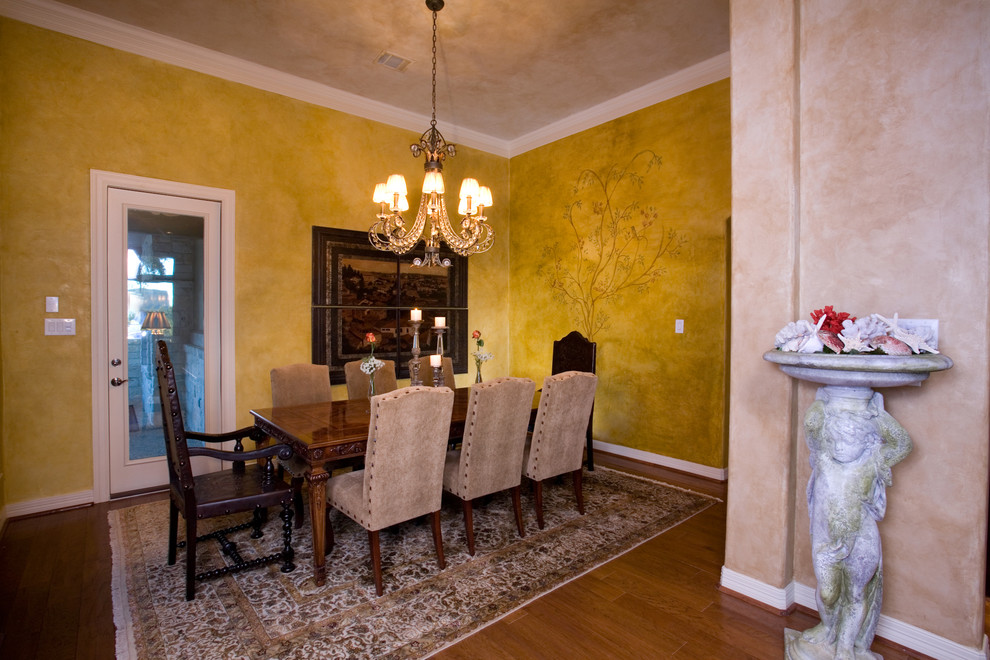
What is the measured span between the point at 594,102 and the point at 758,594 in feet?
13.6

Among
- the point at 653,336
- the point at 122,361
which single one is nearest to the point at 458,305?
the point at 653,336

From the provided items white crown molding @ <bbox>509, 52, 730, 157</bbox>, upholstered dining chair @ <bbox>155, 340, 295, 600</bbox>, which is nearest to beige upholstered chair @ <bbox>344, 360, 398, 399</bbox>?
upholstered dining chair @ <bbox>155, 340, 295, 600</bbox>

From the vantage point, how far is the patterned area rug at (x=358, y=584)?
1.90 m

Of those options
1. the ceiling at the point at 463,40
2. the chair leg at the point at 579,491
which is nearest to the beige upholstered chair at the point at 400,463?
the chair leg at the point at 579,491

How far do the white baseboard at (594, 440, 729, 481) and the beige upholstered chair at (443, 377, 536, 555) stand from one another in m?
1.86

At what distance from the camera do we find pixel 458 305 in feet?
17.1

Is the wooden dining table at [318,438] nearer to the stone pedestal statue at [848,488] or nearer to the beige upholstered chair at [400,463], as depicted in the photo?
the beige upholstered chair at [400,463]

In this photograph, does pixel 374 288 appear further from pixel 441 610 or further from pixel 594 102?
pixel 441 610

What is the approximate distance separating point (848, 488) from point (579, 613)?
118cm

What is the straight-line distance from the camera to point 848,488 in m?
1.70

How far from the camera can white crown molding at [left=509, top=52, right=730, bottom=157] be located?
151 inches

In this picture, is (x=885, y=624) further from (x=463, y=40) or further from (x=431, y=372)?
(x=463, y=40)

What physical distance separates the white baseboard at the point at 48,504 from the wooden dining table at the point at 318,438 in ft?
5.10

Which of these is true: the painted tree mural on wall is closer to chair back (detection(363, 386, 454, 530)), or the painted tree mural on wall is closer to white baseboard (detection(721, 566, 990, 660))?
white baseboard (detection(721, 566, 990, 660))
